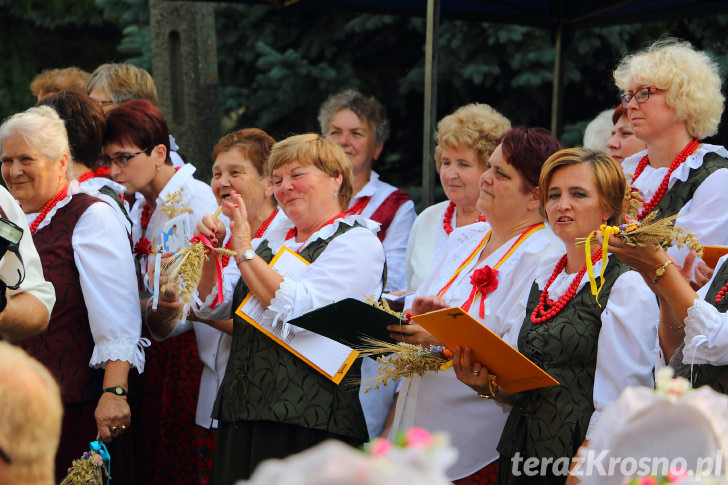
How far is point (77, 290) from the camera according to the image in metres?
3.86

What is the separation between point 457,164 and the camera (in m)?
4.48

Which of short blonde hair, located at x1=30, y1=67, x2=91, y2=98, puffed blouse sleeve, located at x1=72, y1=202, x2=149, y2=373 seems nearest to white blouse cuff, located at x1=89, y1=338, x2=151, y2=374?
puffed blouse sleeve, located at x1=72, y1=202, x2=149, y2=373

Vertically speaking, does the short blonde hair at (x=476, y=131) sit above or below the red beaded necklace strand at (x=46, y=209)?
above

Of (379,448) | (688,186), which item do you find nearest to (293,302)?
(688,186)

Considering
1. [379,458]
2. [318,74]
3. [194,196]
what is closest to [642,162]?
[194,196]

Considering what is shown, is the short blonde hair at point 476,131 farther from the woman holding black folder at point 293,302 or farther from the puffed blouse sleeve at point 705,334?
the puffed blouse sleeve at point 705,334

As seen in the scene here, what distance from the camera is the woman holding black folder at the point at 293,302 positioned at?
3.73m

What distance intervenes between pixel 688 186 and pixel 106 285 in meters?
2.41

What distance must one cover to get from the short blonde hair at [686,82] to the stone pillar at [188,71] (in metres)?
4.71

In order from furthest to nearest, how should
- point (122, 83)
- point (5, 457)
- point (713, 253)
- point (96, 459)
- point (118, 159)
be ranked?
point (122, 83) < point (118, 159) < point (96, 459) < point (713, 253) < point (5, 457)

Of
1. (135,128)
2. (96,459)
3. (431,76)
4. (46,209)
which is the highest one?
(431,76)

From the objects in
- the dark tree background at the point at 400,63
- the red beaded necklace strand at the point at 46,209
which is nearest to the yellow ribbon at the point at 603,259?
the red beaded necklace strand at the point at 46,209

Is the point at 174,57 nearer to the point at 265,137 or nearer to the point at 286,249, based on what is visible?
the point at 265,137

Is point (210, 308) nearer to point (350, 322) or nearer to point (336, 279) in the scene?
point (336, 279)
